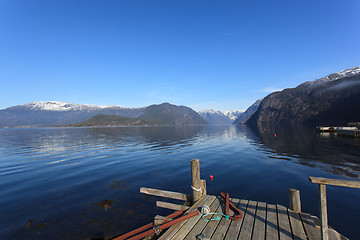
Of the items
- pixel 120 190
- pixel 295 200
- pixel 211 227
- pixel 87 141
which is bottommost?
pixel 120 190

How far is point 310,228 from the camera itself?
6812 millimetres

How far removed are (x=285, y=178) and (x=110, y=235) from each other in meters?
16.5

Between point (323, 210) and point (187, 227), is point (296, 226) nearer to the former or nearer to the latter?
point (323, 210)

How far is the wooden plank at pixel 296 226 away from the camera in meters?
6.39

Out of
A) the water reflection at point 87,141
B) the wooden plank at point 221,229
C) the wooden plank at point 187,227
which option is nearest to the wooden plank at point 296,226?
the wooden plank at point 221,229

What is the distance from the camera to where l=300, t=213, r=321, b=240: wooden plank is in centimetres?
633

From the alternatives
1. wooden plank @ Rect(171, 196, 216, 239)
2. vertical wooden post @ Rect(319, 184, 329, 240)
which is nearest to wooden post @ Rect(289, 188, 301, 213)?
vertical wooden post @ Rect(319, 184, 329, 240)

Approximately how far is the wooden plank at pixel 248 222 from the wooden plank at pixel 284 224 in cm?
104

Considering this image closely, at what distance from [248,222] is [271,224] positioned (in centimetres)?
91

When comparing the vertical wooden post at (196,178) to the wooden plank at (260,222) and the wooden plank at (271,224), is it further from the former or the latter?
the wooden plank at (271,224)

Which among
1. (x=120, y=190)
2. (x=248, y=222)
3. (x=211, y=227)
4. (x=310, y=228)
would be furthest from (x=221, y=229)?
(x=120, y=190)

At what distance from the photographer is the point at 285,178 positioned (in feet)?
56.8

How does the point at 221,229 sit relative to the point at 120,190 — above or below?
above

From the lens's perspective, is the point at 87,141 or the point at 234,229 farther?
the point at 87,141
